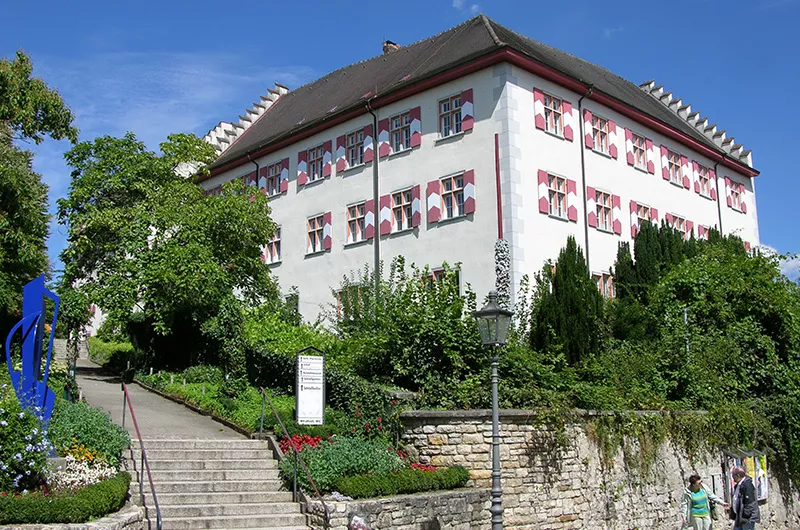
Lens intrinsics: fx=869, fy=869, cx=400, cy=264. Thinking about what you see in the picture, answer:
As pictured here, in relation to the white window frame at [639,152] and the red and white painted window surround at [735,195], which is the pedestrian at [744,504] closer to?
the white window frame at [639,152]

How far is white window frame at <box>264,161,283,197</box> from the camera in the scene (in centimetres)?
3291

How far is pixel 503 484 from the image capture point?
15.4m

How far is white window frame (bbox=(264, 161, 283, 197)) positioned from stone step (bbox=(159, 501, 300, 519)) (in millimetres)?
20185

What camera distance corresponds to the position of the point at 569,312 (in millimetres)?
22094

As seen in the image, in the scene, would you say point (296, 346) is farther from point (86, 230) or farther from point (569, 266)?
point (86, 230)

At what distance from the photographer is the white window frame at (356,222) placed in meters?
28.7

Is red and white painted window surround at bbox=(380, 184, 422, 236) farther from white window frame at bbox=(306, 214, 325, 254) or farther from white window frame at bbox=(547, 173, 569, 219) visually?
white window frame at bbox=(547, 173, 569, 219)

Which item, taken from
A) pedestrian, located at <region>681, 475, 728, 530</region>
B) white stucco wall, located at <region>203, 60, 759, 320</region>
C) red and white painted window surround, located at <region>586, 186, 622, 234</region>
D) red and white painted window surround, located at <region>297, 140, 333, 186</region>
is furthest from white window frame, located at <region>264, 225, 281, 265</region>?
pedestrian, located at <region>681, 475, 728, 530</region>

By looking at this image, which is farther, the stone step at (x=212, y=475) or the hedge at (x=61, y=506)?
the stone step at (x=212, y=475)

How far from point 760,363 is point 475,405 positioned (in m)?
9.73

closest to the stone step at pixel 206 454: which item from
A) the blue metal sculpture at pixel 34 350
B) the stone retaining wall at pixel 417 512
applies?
the blue metal sculpture at pixel 34 350

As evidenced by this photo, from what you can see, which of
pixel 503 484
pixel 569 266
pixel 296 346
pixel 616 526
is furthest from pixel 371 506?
pixel 569 266

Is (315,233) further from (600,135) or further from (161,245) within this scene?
(600,135)

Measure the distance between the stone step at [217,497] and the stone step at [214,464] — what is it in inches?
36.6
